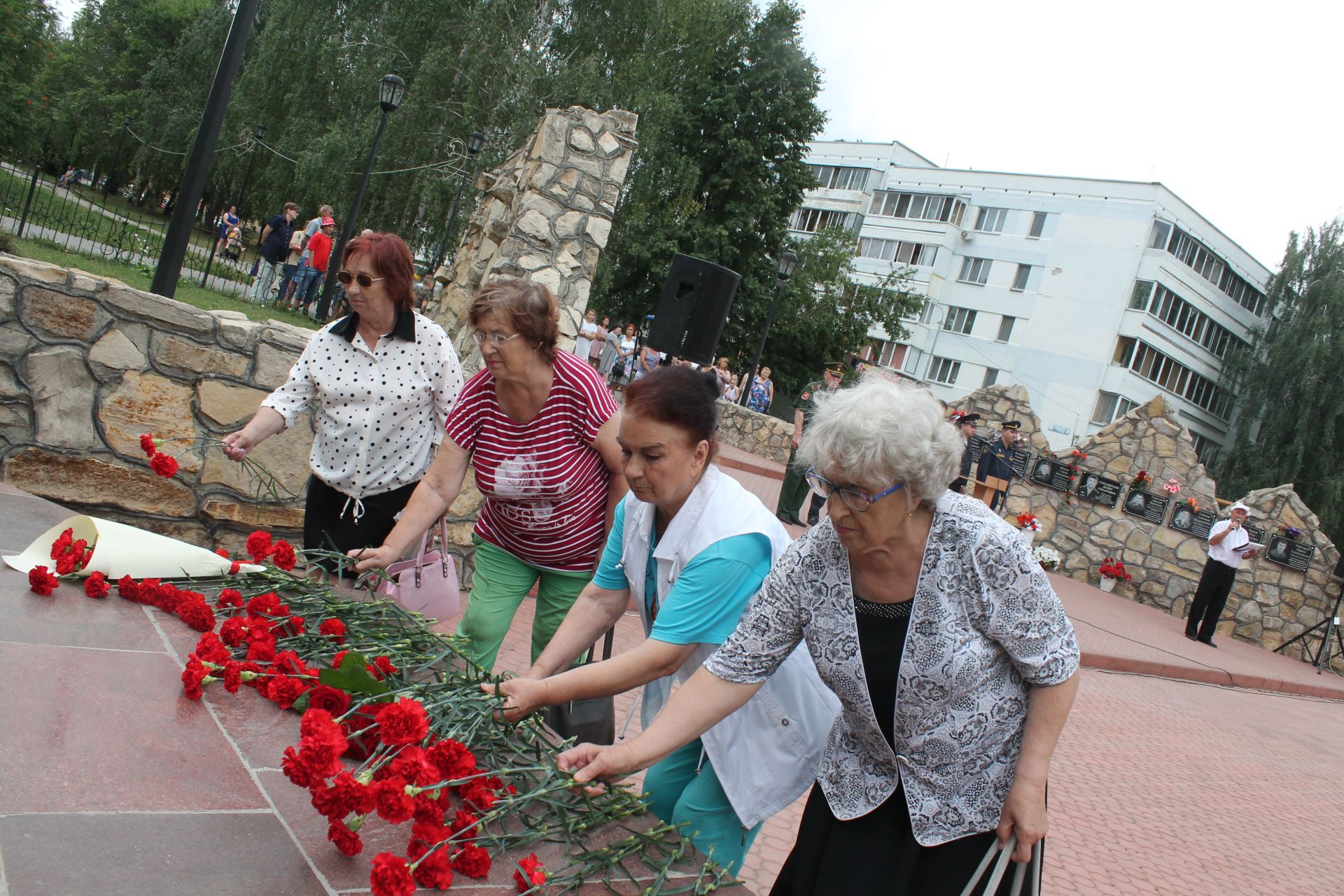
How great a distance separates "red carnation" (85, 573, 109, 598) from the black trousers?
1447cm

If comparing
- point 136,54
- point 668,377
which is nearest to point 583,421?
point 668,377

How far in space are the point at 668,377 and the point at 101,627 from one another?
145cm

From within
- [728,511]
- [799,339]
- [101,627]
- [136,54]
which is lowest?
[101,627]

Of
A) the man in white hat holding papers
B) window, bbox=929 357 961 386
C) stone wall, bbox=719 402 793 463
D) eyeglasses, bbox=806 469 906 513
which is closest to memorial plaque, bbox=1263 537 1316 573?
the man in white hat holding papers

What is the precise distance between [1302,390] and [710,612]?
4448 cm

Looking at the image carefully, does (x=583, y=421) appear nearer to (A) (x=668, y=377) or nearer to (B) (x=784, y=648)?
(A) (x=668, y=377)

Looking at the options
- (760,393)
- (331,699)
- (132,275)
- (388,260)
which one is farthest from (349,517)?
(760,393)

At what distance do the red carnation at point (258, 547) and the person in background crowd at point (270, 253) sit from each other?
38.9 ft

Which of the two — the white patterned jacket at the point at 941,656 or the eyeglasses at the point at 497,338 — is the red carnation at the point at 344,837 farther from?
the eyeglasses at the point at 497,338

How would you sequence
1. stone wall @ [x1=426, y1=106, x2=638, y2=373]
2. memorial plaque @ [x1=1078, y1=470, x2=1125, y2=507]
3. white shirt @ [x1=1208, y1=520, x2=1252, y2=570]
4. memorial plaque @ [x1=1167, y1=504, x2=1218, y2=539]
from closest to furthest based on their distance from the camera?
1. stone wall @ [x1=426, y1=106, x2=638, y2=373]
2. white shirt @ [x1=1208, y1=520, x2=1252, y2=570]
3. memorial plaque @ [x1=1167, y1=504, x2=1218, y2=539]
4. memorial plaque @ [x1=1078, y1=470, x2=1125, y2=507]

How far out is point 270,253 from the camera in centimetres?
1382

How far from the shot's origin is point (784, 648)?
2.22m

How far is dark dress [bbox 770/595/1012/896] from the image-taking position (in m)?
2.11

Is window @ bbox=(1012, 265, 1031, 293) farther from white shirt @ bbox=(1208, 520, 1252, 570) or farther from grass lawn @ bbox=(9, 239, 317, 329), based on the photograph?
grass lawn @ bbox=(9, 239, 317, 329)
